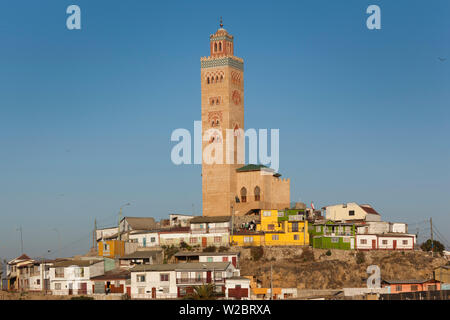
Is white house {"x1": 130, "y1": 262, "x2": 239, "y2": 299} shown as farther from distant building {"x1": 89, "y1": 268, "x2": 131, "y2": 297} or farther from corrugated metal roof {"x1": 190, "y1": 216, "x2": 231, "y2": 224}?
corrugated metal roof {"x1": 190, "y1": 216, "x2": 231, "y2": 224}

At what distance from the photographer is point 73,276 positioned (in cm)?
11106

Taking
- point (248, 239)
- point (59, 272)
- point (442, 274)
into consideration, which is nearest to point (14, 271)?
point (59, 272)

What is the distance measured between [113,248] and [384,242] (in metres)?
31.1

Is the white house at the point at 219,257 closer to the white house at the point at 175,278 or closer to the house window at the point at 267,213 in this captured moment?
the white house at the point at 175,278

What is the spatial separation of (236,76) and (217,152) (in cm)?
1067

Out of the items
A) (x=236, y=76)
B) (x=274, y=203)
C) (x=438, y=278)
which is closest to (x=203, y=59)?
(x=236, y=76)

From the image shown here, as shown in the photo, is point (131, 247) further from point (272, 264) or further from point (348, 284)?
point (348, 284)

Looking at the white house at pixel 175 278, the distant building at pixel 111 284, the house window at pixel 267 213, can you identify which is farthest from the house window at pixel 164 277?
the house window at pixel 267 213

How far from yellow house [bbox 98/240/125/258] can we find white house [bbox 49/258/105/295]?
481 cm

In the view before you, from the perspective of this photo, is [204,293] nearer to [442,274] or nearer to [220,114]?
[442,274]

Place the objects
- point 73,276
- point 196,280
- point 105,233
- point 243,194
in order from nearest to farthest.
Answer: point 196,280, point 73,276, point 243,194, point 105,233

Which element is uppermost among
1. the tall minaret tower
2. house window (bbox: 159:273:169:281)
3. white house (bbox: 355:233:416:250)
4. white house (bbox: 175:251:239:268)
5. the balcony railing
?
the tall minaret tower

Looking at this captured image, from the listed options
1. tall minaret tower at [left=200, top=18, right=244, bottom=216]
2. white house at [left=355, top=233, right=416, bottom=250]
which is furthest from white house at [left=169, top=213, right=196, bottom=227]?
white house at [left=355, top=233, right=416, bottom=250]

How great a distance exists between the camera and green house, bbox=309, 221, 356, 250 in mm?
113688
